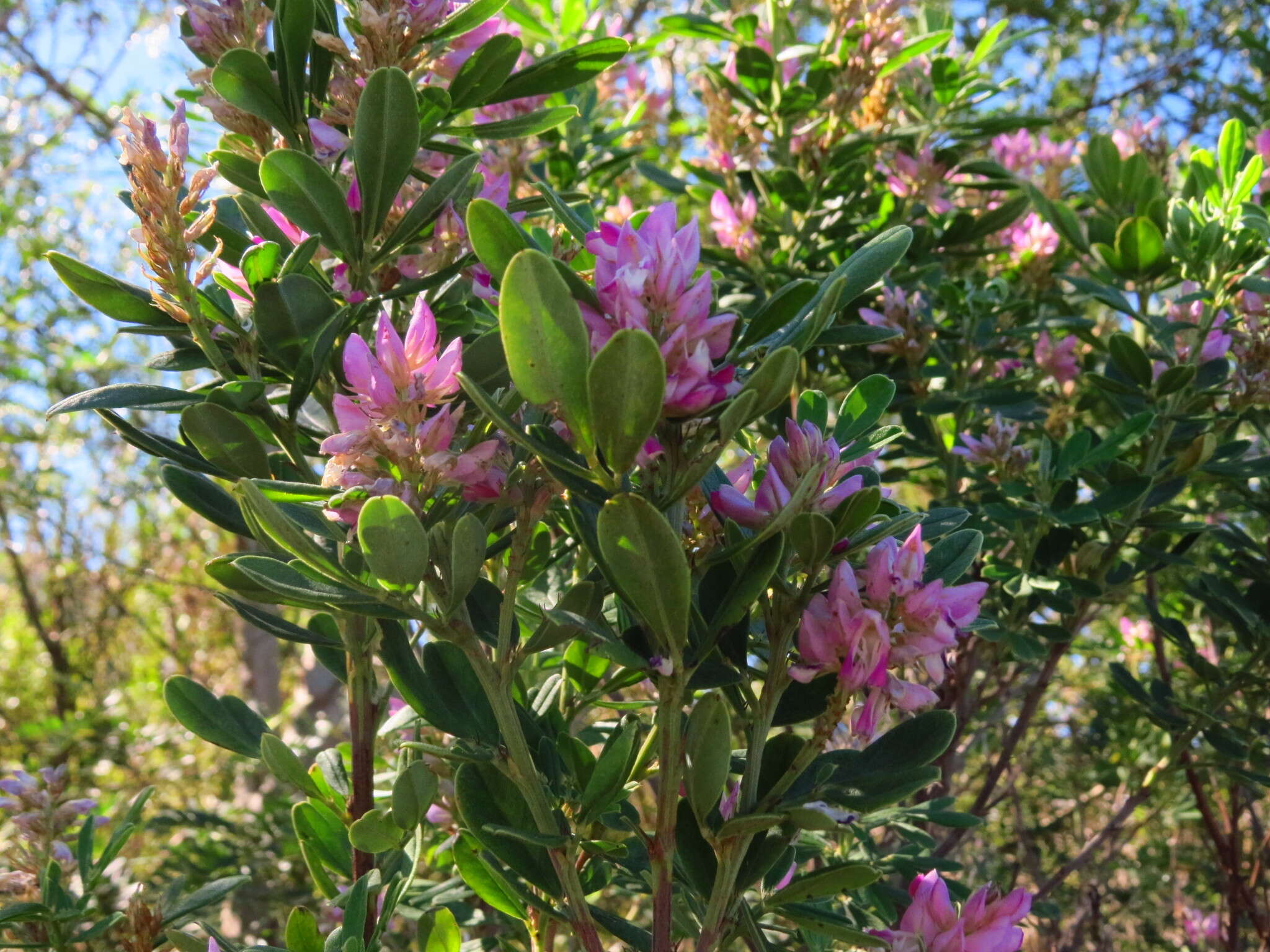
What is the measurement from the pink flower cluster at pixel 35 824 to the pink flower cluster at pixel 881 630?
0.90 m

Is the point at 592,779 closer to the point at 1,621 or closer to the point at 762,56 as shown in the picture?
the point at 762,56

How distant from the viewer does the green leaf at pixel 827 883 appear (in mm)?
705

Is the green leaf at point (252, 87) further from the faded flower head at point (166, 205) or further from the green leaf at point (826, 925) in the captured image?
the green leaf at point (826, 925)

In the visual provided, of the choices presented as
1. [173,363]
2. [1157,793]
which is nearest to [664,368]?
[173,363]

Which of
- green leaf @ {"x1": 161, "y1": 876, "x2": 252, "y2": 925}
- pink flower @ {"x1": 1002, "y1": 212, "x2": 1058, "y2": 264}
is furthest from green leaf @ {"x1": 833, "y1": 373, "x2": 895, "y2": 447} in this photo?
pink flower @ {"x1": 1002, "y1": 212, "x2": 1058, "y2": 264}

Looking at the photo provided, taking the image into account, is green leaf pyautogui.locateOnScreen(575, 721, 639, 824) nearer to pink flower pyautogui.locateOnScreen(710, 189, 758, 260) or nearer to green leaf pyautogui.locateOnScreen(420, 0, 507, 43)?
green leaf pyautogui.locateOnScreen(420, 0, 507, 43)

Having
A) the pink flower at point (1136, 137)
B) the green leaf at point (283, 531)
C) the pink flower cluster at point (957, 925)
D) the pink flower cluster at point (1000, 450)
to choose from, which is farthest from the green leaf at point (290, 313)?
the pink flower at point (1136, 137)

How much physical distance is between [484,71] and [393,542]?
51 centimetres

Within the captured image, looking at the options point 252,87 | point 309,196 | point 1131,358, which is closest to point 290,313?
point 309,196

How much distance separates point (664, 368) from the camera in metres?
0.56

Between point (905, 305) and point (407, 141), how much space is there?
2.81 ft

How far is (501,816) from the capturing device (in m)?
0.79

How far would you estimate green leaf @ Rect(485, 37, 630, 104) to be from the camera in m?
0.97

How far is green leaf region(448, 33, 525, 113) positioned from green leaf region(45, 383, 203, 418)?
35cm
